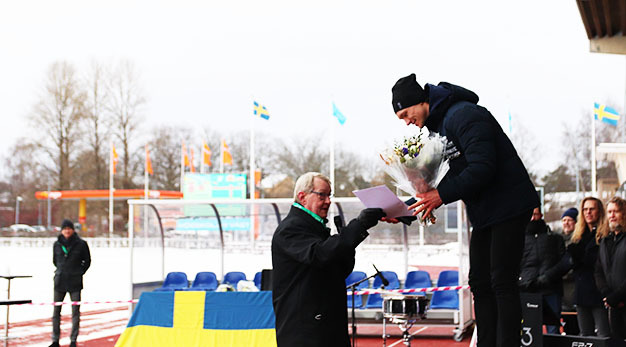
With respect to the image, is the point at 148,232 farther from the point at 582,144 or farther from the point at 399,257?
the point at 582,144

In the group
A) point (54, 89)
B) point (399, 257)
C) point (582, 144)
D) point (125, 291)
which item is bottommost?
point (125, 291)

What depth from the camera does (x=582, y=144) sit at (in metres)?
50.4

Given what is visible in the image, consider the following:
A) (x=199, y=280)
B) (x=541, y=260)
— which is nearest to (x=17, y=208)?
(x=199, y=280)

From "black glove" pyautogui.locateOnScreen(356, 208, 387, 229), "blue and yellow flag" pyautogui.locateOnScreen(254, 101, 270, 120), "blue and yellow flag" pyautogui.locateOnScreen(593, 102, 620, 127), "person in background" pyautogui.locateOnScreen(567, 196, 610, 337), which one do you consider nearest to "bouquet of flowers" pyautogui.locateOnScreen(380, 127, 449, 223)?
"black glove" pyautogui.locateOnScreen(356, 208, 387, 229)

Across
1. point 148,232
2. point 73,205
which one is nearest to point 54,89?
point 73,205

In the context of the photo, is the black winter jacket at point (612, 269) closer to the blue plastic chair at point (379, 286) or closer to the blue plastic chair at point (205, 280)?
the blue plastic chair at point (379, 286)

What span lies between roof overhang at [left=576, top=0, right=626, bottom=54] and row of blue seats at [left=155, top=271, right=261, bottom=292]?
31.2 feet

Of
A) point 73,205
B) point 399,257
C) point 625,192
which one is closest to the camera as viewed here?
point 399,257

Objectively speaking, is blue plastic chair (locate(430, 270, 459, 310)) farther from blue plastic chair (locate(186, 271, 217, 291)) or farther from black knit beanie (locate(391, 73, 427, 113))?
black knit beanie (locate(391, 73, 427, 113))

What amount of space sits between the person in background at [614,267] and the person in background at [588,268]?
48 cm

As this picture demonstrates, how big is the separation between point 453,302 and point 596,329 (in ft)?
20.7

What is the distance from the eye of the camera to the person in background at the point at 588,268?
8.50 metres

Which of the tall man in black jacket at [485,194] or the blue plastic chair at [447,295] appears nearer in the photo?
the tall man in black jacket at [485,194]

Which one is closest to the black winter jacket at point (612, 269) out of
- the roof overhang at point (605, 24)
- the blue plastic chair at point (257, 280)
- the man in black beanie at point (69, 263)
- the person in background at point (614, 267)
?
the person in background at point (614, 267)
